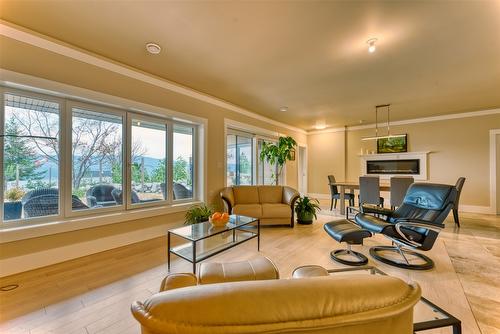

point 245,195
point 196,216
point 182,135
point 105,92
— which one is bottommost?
point 196,216

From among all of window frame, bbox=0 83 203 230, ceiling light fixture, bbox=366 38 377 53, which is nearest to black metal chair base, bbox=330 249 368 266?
ceiling light fixture, bbox=366 38 377 53

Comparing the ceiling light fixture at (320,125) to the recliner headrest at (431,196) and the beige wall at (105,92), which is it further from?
the recliner headrest at (431,196)

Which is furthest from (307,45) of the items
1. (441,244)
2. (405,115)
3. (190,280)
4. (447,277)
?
(405,115)

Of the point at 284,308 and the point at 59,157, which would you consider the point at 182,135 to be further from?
the point at 284,308

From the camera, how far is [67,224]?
8.90 ft

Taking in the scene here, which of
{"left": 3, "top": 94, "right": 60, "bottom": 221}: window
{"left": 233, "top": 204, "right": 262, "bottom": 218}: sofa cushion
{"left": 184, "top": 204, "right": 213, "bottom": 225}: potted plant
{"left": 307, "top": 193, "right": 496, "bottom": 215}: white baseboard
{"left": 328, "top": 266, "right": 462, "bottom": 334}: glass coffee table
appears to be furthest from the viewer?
{"left": 307, "top": 193, "right": 496, "bottom": 215}: white baseboard

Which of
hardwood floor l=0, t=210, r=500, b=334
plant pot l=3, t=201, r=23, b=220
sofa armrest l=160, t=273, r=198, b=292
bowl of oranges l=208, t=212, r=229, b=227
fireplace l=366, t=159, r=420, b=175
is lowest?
hardwood floor l=0, t=210, r=500, b=334

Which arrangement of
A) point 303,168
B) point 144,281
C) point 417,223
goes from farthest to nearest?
point 303,168, point 417,223, point 144,281

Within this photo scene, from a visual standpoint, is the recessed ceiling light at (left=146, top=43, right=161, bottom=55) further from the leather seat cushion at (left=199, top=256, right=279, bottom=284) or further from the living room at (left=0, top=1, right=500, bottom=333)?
the leather seat cushion at (left=199, top=256, right=279, bottom=284)

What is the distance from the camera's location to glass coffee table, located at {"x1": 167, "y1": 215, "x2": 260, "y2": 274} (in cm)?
233

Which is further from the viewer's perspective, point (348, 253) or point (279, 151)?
point (279, 151)

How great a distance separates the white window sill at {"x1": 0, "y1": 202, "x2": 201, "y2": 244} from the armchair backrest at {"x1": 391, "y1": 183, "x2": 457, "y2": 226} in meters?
3.85

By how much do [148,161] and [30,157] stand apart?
144cm

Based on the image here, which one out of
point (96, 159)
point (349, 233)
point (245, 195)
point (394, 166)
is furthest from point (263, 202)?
point (394, 166)
